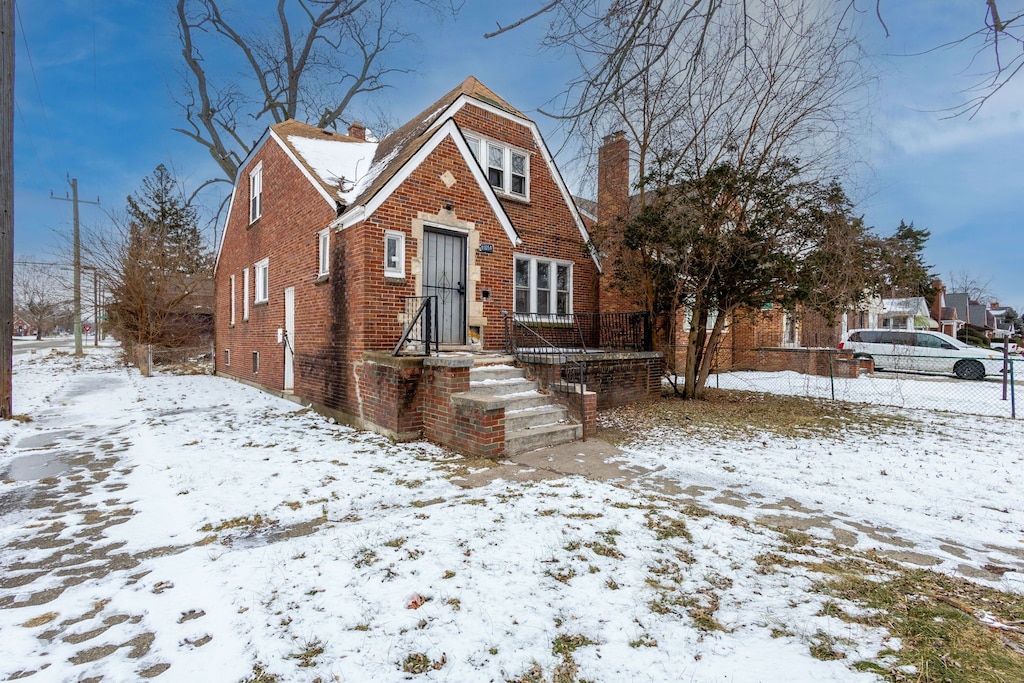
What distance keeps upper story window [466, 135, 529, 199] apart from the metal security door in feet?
8.47

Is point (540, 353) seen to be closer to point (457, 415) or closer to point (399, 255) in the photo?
point (457, 415)

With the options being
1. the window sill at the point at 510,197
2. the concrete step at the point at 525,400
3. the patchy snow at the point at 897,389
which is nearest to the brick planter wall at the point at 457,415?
the concrete step at the point at 525,400

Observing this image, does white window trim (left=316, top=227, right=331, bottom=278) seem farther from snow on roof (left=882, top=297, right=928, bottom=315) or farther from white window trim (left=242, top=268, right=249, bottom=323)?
snow on roof (left=882, top=297, right=928, bottom=315)

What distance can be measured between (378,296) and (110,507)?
4.66 metres

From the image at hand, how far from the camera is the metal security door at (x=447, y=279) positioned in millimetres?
9188

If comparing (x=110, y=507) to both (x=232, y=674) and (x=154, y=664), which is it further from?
(x=232, y=674)

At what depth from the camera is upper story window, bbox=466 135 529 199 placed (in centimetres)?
1116

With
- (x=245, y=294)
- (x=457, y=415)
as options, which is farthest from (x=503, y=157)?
(x=245, y=294)

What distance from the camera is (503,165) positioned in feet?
38.2

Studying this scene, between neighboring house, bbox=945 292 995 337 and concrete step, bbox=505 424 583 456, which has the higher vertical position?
neighboring house, bbox=945 292 995 337

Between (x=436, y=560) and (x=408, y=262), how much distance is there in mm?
6299

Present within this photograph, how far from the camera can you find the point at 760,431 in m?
7.96

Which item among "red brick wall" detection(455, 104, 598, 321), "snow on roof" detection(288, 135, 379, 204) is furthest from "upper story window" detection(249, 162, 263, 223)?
"red brick wall" detection(455, 104, 598, 321)

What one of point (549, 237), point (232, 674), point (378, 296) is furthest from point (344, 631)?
point (549, 237)
